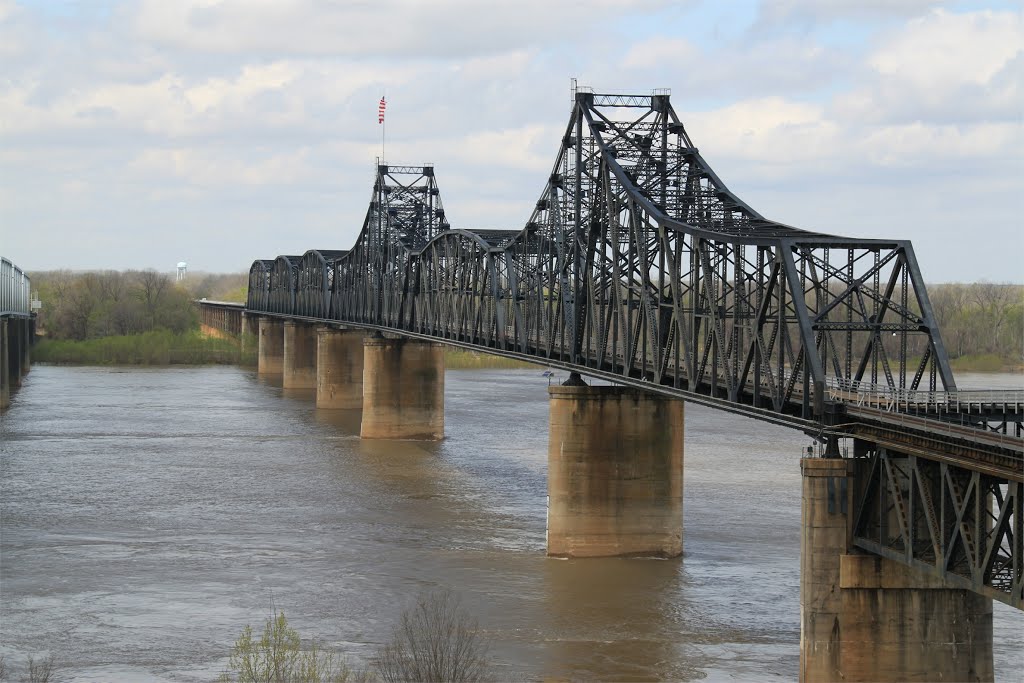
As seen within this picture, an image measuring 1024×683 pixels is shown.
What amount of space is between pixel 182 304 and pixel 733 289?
6511 inches

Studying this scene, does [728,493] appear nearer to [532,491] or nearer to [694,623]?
[532,491]

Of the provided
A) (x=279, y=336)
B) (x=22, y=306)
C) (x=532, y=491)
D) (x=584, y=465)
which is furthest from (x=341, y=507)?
(x=22, y=306)

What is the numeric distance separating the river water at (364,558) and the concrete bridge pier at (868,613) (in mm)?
3830

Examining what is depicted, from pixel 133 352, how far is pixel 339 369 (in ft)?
182

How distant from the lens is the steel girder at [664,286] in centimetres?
3253

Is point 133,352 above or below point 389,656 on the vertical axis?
above

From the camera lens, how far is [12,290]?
144 metres

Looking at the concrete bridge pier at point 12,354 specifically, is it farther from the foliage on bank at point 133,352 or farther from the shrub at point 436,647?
the shrub at point 436,647

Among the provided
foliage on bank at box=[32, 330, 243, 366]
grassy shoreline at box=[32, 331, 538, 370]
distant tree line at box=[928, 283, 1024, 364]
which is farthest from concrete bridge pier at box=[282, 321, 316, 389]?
distant tree line at box=[928, 283, 1024, 364]

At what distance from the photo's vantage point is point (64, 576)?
4162 centimetres

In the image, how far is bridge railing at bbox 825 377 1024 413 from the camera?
29.9 m

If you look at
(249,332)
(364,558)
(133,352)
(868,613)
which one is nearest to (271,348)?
(133,352)

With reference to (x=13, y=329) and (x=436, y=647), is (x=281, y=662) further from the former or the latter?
(x=13, y=329)

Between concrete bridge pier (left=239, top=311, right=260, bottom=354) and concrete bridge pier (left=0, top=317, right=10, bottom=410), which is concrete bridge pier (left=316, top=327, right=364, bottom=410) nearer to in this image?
concrete bridge pier (left=0, top=317, right=10, bottom=410)
